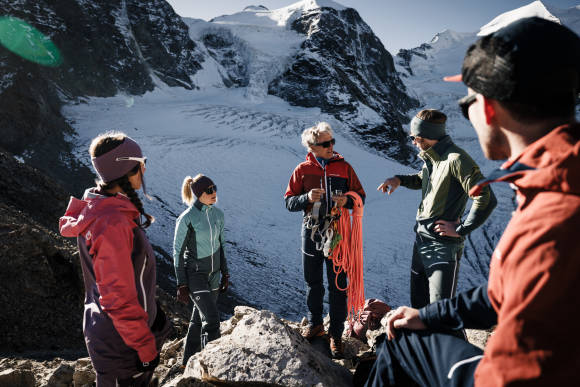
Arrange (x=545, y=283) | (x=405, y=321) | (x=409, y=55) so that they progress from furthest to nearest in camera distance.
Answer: (x=409, y=55)
(x=405, y=321)
(x=545, y=283)

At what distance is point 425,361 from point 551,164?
1.00 meters

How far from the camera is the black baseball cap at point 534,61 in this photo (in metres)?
0.98

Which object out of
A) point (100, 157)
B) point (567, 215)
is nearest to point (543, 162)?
point (567, 215)

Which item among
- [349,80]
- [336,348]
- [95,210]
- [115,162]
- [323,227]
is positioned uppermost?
[349,80]

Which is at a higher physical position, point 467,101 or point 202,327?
point 467,101

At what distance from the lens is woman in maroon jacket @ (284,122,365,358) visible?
3.33 meters

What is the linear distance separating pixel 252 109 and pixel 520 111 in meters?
31.1

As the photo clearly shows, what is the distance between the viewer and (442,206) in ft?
9.56

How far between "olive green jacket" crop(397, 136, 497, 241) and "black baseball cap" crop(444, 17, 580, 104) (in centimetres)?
178

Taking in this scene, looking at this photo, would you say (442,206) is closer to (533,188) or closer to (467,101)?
(467,101)

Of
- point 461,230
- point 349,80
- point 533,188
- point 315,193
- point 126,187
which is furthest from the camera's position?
point 349,80

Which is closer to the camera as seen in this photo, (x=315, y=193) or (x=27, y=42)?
(x=315, y=193)

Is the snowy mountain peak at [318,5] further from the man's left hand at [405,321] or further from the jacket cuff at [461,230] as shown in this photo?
the man's left hand at [405,321]

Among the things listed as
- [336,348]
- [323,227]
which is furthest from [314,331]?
[323,227]
